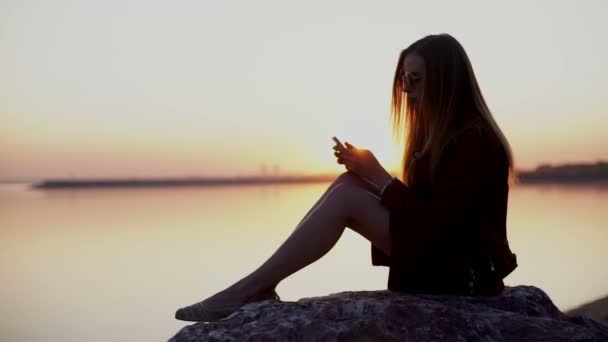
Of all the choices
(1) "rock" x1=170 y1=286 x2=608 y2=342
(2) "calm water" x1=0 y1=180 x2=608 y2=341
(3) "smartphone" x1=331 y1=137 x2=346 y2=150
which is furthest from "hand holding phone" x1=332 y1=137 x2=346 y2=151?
(2) "calm water" x1=0 y1=180 x2=608 y2=341

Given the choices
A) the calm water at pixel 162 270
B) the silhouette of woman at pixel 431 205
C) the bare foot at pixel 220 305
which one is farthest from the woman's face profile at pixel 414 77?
the calm water at pixel 162 270

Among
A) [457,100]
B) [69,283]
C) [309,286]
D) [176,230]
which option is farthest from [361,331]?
[176,230]

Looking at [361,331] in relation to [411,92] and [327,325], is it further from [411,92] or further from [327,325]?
[411,92]

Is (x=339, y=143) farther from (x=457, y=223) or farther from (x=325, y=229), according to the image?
(x=457, y=223)

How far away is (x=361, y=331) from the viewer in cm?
286

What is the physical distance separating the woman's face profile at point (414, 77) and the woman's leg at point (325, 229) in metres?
0.57

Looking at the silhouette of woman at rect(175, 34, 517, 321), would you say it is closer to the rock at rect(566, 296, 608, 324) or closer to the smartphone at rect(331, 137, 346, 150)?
the smartphone at rect(331, 137, 346, 150)

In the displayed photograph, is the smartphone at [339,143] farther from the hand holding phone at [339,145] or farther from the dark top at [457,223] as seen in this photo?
the dark top at [457,223]

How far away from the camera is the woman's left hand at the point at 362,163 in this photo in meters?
3.42

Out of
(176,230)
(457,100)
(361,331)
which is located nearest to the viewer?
(361,331)

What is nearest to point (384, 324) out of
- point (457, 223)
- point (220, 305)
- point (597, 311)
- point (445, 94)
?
point (457, 223)

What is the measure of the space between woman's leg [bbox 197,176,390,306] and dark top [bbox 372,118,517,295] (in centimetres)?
9

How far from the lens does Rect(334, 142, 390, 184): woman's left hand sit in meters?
3.42

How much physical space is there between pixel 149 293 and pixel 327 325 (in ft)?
24.8
